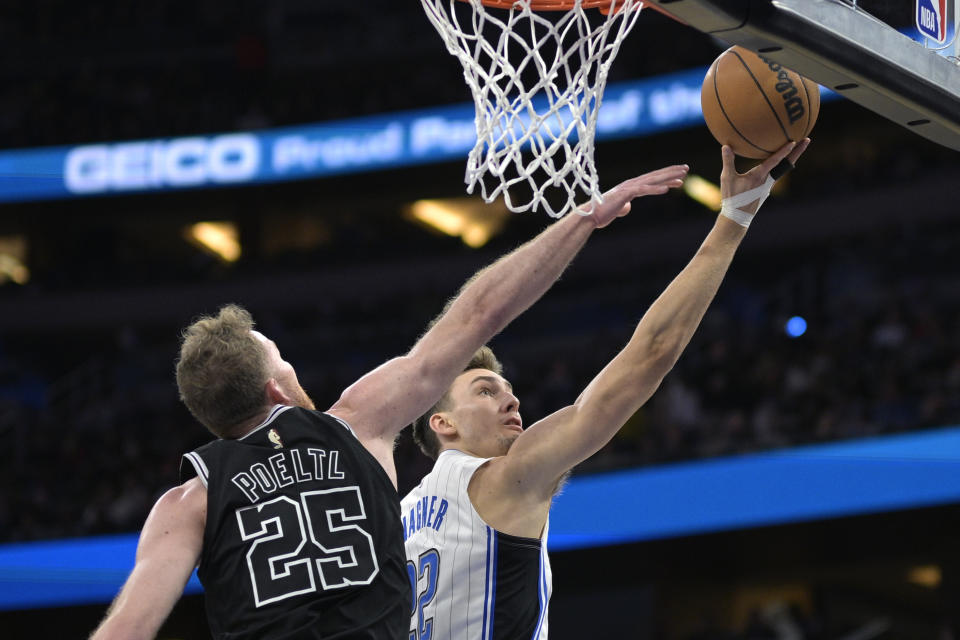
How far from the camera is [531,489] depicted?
3.08 metres

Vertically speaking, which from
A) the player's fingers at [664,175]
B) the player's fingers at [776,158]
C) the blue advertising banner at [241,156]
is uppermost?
the blue advertising banner at [241,156]

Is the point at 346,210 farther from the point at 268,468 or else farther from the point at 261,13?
the point at 268,468

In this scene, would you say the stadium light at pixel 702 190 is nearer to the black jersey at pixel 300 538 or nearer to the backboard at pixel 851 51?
the backboard at pixel 851 51

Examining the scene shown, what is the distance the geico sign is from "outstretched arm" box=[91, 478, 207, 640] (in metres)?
13.8

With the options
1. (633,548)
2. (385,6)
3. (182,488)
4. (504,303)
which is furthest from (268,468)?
(385,6)

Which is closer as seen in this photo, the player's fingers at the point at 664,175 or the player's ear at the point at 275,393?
the player's ear at the point at 275,393

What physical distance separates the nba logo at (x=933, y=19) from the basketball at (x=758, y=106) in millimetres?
297

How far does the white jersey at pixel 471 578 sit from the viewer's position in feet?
9.87

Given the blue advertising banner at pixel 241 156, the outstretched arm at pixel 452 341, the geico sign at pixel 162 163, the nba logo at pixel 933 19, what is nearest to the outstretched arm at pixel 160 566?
the outstretched arm at pixel 452 341

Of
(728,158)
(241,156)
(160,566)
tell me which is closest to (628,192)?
(728,158)

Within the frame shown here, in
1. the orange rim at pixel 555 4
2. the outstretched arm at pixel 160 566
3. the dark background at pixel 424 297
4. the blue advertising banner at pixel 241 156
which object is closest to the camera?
the outstretched arm at pixel 160 566

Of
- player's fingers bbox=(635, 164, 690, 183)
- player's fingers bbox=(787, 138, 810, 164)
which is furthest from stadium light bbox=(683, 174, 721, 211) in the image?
player's fingers bbox=(635, 164, 690, 183)

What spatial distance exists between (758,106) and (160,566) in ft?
6.07

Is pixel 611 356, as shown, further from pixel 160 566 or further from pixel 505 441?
pixel 160 566
